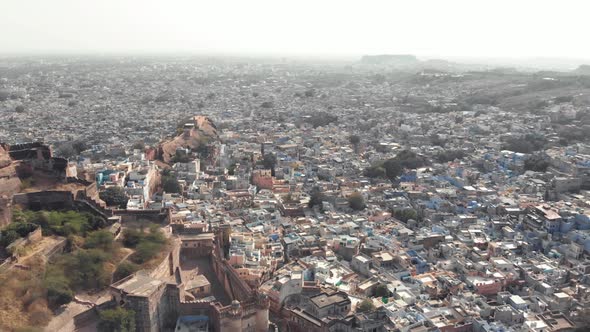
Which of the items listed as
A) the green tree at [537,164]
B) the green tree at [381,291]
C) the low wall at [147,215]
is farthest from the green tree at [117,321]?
the green tree at [537,164]

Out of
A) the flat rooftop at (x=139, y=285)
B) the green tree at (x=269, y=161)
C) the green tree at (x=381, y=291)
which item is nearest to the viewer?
the flat rooftop at (x=139, y=285)

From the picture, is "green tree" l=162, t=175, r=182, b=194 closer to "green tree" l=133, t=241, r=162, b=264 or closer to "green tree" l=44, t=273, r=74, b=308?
"green tree" l=133, t=241, r=162, b=264

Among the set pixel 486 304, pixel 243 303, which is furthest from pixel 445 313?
pixel 243 303

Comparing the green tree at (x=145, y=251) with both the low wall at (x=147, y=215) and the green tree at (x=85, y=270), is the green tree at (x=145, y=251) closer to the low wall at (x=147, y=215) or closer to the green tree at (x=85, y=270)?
the green tree at (x=85, y=270)

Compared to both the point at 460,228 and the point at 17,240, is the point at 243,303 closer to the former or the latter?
the point at 17,240

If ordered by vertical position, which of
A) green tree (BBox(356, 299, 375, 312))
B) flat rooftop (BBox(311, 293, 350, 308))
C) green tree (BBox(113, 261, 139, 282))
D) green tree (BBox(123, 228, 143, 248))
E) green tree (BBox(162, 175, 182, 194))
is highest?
green tree (BBox(123, 228, 143, 248))

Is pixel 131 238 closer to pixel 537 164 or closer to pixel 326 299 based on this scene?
→ pixel 326 299


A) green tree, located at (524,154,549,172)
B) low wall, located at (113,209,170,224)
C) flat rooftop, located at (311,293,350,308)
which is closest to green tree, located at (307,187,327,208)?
low wall, located at (113,209,170,224)
